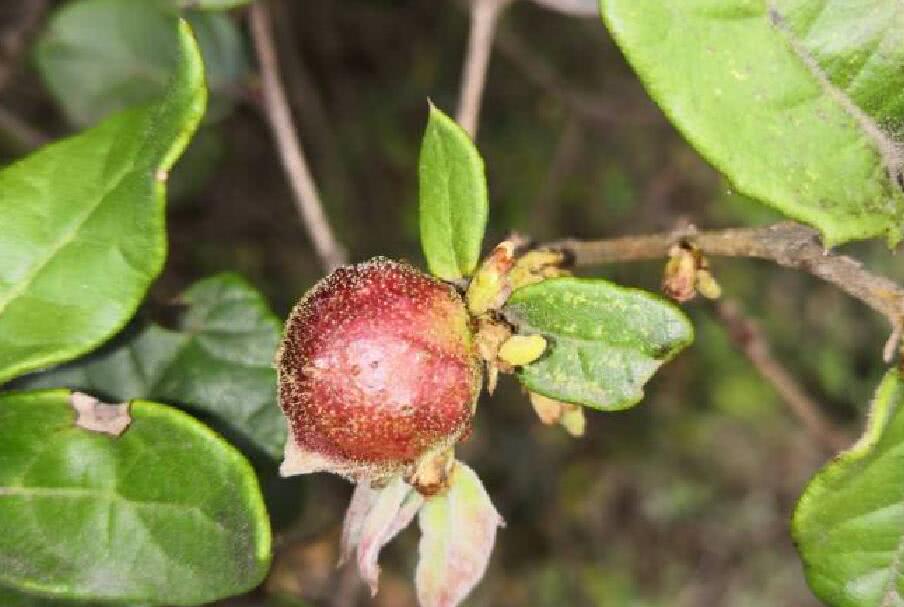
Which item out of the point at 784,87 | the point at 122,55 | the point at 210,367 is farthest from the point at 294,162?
the point at 784,87

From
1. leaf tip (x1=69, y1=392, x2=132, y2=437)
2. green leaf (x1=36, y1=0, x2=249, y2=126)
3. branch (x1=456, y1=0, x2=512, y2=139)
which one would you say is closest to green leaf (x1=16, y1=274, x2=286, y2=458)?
leaf tip (x1=69, y1=392, x2=132, y2=437)

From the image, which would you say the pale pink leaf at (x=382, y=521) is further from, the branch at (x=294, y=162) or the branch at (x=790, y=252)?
the branch at (x=294, y=162)

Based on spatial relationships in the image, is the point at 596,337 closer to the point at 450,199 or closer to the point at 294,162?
the point at 450,199

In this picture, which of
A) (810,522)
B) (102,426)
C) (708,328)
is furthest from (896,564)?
(708,328)

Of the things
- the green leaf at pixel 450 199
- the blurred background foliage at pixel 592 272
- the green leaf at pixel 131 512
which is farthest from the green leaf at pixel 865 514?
the blurred background foliage at pixel 592 272

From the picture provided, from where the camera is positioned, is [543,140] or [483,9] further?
[543,140]

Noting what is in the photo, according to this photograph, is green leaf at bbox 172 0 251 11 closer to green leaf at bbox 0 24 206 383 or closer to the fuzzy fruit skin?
green leaf at bbox 0 24 206 383

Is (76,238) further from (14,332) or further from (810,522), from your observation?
(810,522)

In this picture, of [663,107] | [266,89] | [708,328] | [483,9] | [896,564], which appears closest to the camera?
[663,107]

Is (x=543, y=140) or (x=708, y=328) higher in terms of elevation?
(x=543, y=140)
